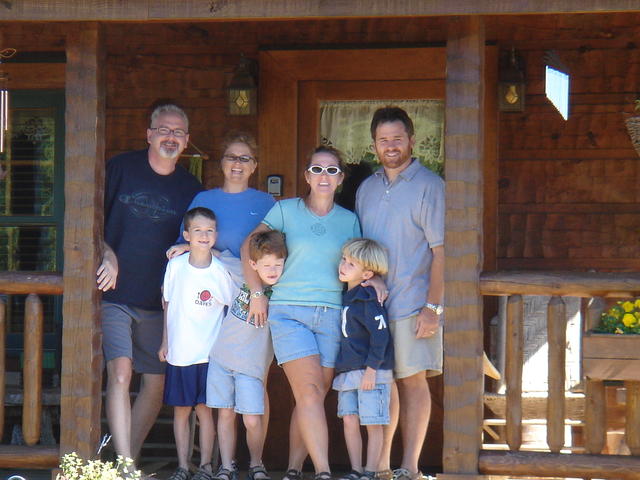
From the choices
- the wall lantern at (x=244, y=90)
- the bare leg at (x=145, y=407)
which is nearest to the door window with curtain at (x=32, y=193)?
the wall lantern at (x=244, y=90)

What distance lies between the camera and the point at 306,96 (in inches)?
257

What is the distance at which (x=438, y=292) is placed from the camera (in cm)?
488

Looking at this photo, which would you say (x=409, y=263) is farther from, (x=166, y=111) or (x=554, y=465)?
(x=166, y=111)

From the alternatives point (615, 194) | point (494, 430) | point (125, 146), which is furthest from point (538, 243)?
point (125, 146)

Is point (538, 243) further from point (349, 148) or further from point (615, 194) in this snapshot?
point (349, 148)

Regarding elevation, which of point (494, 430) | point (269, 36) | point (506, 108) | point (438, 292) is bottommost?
point (494, 430)

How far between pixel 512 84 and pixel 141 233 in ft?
7.73

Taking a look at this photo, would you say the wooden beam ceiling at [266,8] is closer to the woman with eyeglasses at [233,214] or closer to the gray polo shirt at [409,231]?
the woman with eyeglasses at [233,214]

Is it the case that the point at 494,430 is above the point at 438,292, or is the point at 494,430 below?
below

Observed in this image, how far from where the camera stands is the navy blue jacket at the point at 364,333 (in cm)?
478

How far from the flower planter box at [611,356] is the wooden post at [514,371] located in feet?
0.99

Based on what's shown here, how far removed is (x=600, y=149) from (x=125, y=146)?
283 centimetres

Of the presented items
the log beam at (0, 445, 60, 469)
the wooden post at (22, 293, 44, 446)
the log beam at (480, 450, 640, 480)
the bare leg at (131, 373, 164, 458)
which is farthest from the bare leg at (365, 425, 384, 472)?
the wooden post at (22, 293, 44, 446)

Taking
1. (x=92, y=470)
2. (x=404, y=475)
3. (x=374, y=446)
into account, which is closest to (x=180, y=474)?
(x=92, y=470)
